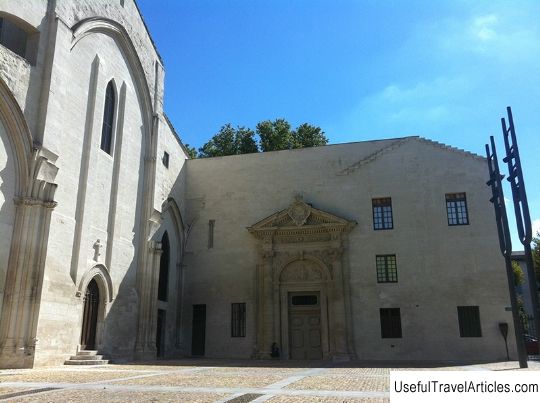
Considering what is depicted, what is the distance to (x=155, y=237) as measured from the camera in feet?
69.9

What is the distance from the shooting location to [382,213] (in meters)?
23.4

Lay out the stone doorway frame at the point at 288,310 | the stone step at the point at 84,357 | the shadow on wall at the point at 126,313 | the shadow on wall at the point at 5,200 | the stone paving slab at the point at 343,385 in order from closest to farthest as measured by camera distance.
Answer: the stone paving slab at the point at 343,385 < the shadow on wall at the point at 5,200 < the stone step at the point at 84,357 < the shadow on wall at the point at 126,313 < the stone doorway frame at the point at 288,310

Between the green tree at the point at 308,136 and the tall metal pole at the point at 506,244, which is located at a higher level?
the green tree at the point at 308,136

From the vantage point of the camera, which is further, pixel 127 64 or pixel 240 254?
pixel 240 254

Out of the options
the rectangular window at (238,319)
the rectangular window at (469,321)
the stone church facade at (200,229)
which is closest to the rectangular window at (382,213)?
the stone church facade at (200,229)

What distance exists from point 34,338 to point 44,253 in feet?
7.89

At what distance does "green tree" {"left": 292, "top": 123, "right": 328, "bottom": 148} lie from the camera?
1500 inches

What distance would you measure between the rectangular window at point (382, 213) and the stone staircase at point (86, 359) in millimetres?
13465

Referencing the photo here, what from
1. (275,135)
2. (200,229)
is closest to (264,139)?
(275,135)

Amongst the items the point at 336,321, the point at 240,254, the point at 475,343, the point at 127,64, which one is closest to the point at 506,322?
the point at 475,343

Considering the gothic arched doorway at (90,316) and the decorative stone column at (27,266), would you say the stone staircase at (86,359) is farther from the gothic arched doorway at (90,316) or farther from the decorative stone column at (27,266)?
the decorative stone column at (27,266)

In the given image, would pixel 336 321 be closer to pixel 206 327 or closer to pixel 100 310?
pixel 206 327

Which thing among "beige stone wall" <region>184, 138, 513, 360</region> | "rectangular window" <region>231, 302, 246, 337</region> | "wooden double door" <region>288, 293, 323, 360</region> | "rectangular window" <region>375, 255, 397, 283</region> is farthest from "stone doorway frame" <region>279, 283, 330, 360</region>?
"rectangular window" <region>375, 255, 397, 283</region>

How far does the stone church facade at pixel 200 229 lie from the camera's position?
1463 centimetres
